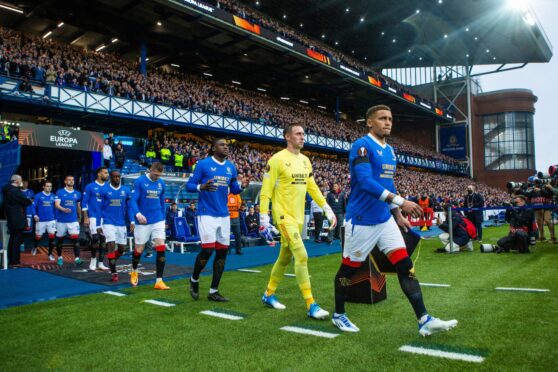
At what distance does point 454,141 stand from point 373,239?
52686 millimetres

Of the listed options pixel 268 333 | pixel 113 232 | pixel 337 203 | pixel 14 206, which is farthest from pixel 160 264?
pixel 337 203

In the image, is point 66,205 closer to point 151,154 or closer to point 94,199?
point 94,199

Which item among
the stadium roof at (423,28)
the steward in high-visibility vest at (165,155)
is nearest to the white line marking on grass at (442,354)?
the steward in high-visibility vest at (165,155)

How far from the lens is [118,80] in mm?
21734

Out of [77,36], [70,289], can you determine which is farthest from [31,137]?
[77,36]

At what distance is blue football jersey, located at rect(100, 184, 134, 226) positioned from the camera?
309 inches

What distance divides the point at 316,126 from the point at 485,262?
90.8 feet

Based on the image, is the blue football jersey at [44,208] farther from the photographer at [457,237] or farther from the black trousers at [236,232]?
the photographer at [457,237]

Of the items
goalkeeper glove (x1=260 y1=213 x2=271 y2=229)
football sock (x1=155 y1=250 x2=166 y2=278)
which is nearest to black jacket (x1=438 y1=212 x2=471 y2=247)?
goalkeeper glove (x1=260 y1=213 x2=271 y2=229)

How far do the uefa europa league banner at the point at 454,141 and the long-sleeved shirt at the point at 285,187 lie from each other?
169 feet

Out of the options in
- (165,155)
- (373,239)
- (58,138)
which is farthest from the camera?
(165,155)

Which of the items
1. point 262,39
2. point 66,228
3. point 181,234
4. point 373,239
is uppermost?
point 262,39

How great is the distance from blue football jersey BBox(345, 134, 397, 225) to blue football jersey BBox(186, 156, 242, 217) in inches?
86.7

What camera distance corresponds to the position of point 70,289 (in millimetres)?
6375
